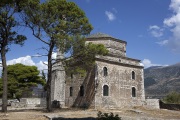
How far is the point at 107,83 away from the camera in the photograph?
25.8 meters

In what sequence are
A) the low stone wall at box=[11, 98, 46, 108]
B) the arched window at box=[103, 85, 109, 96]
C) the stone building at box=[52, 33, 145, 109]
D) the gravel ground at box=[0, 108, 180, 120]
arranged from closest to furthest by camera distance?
1. the gravel ground at box=[0, 108, 180, 120]
2. the stone building at box=[52, 33, 145, 109]
3. the arched window at box=[103, 85, 109, 96]
4. the low stone wall at box=[11, 98, 46, 108]

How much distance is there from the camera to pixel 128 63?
93.6ft

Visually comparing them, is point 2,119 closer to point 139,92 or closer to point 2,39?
point 2,39

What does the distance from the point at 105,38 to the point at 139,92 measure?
8089mm

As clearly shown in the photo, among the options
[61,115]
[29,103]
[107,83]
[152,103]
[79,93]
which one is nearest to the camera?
[61,115]

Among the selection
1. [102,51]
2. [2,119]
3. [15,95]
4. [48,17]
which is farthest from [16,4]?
[15,95]

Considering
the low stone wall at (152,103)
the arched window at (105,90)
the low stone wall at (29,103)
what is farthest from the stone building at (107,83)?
the low stone wall at (29,103)

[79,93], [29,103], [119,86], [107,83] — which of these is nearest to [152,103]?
[119,86]

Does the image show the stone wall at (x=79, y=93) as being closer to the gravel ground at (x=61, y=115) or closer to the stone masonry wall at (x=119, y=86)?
the stone masonry wall at (x=119, y=86)

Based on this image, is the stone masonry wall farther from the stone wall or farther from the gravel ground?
the gravel ground

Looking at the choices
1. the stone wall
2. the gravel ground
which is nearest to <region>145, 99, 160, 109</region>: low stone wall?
the stone wall

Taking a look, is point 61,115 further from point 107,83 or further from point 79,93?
point 107,83

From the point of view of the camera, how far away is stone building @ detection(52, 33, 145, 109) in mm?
25094

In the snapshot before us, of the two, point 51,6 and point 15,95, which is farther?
point 15,95
